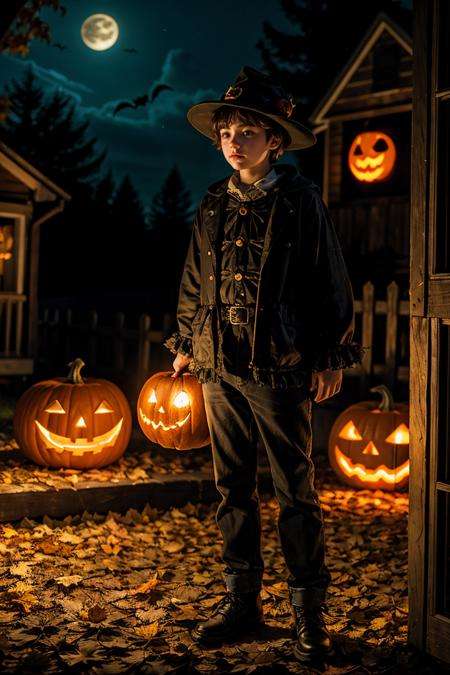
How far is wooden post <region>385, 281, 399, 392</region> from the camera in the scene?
905 cm

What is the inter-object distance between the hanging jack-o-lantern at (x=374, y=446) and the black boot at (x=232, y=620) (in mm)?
3427

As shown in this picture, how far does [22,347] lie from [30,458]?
27.0ft

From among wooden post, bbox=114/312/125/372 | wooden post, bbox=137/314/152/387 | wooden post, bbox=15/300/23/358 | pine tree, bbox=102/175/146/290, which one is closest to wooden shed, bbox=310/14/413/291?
wooden post, bbox=114/312/125/372

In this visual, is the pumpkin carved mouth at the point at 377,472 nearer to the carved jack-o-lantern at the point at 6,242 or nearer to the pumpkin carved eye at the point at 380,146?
the carved jack-o-lantern at the point at 6,242

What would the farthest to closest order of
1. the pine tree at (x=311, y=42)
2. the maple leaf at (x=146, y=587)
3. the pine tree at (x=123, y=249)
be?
the pine tree at (x=123, y=249) < the pine tree at (x=311, y=42) < the maple leaf at (x=146, y=587)

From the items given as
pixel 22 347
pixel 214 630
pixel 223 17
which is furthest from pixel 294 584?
pixel 223 17

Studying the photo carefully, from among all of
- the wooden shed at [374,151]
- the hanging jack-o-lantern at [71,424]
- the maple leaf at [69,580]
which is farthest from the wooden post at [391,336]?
the wooden shed at [374,151]

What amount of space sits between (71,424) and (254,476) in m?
3.01

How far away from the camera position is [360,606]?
4.37m

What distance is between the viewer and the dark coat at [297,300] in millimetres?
3496

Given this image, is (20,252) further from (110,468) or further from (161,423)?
(161,423)

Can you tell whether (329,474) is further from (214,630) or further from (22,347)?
(22,347)

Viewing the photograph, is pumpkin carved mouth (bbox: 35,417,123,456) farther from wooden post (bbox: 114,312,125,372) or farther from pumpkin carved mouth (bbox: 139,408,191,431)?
wooden post (bbox: 114,312,125,372)

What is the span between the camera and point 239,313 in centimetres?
361
